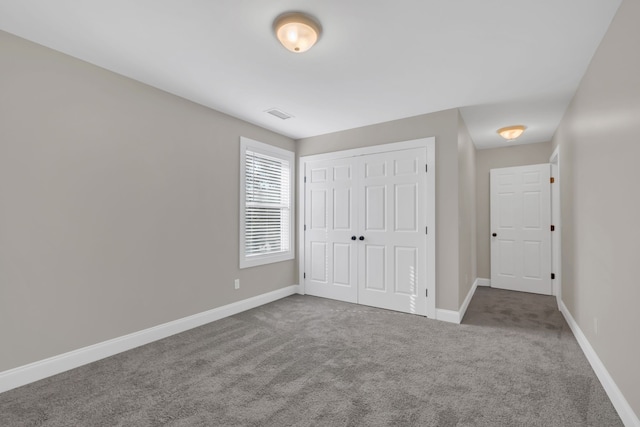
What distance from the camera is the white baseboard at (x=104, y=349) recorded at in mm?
2201

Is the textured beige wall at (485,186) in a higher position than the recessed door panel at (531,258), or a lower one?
higher

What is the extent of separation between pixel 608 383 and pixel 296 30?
3232 mm

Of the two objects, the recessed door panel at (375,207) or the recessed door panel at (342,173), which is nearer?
the recessed door panel at (375,207)

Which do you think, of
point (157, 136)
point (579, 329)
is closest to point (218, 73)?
point (157, 136)

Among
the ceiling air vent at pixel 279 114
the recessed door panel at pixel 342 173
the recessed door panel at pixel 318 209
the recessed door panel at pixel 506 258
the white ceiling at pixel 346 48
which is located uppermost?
the white ceiling at pixel 346 48

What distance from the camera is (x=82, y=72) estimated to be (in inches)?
102

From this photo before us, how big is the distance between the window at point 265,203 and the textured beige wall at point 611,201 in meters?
3.57

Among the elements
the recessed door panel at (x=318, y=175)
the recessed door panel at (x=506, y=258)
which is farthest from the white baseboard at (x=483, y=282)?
the recessed door panel at (x=318, y=175)

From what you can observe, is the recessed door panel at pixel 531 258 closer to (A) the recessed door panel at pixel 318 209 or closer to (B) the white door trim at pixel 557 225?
(B) the white door trim at pixel 557 225

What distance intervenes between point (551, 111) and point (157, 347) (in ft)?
16.9

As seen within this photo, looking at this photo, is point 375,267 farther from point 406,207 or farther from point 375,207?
point 406,207

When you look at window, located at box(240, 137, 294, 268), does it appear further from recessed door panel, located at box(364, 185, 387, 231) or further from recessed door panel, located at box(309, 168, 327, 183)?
recessed door panel, located at box(364, 185, 387, 231)

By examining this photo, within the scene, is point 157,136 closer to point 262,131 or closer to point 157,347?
point 262,131

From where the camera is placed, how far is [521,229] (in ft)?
17.2
